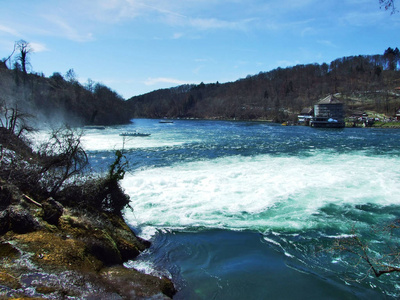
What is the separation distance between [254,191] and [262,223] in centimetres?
483

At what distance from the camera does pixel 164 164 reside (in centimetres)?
2447

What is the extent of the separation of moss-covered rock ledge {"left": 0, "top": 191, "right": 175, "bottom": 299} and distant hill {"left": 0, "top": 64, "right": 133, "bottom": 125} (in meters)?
66.2

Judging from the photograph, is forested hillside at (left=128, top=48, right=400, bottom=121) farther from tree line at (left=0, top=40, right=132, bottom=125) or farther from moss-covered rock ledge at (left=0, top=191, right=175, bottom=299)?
Answer: moss-covered rock ledge at (left=0, top=191, right=175, bottom=299)

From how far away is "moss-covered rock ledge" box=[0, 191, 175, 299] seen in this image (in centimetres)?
521

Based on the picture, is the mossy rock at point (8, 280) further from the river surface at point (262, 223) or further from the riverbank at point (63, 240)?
the river surface at point (262, 223)

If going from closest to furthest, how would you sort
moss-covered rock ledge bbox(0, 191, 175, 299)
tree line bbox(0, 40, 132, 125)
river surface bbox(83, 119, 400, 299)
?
1. moss-covered rock ledge bbox(0, 191, 175, 299)
2. river surface bbox(83, 119, 400, 299)
3. tree line bbox(0, 40, 132, 125)

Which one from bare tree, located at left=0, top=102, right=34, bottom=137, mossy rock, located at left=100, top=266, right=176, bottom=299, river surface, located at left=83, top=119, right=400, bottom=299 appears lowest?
river surface, located at left=83, top=119, right=400, bottom=299

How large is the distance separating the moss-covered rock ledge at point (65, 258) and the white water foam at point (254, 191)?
144 inches

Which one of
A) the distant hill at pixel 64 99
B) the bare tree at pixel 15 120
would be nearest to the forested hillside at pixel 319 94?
the distant hill at pixel 64 99

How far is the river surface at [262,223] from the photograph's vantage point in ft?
24.4

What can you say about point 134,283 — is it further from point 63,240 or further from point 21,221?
point 21,221

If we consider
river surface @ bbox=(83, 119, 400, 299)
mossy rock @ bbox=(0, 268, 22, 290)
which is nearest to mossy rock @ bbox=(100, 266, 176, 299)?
river surface @ bbox=(83, 119, 400, 299)

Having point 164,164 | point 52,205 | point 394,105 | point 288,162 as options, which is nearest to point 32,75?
point 164,164

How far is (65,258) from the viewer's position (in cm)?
625
